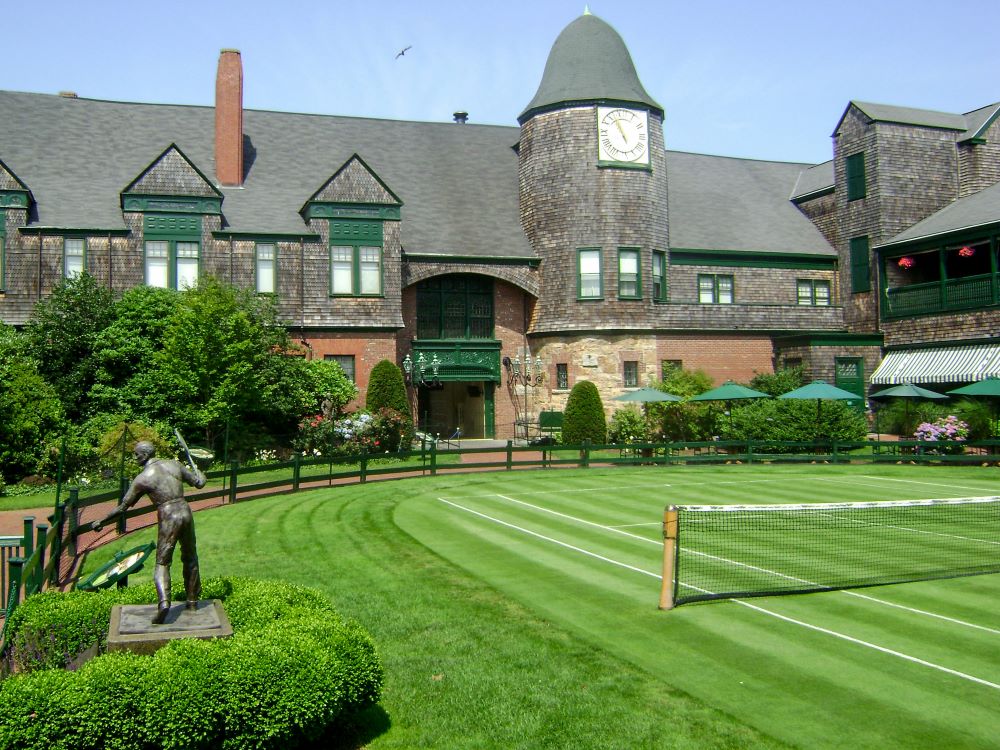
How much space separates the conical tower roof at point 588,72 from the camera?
40938 mm

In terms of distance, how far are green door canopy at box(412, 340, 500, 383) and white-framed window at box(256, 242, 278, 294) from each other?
21.7 feet

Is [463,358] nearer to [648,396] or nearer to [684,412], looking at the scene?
[648,396]

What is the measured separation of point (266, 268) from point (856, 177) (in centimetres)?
2785

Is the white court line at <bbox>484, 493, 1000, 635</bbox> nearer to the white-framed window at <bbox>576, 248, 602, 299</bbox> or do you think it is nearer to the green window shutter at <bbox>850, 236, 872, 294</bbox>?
the white-framed window at <bbox>576, 248, 602, 299</bbox>

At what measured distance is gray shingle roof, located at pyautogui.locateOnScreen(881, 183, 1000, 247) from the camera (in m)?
38.6

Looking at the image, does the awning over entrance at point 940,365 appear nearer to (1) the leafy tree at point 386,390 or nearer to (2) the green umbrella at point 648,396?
(2) the green umbrella at point 648,396

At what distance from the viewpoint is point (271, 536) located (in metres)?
18.6

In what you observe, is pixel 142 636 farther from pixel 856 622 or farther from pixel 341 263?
pixel 341 263

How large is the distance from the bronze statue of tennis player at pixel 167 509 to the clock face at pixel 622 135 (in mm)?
33995

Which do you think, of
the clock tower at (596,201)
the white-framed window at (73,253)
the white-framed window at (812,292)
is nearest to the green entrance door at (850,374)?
the white-framed window at (812,292)

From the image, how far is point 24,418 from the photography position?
26391 millimetres

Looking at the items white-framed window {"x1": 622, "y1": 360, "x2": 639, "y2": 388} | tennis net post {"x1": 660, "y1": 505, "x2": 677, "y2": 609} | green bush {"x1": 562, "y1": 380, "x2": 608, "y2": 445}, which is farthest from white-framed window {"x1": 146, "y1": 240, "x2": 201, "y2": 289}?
tennis net post {"x1": 660, "y1": 505, "x2": 677, "y2": 609}

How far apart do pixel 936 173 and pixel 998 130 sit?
3.59m

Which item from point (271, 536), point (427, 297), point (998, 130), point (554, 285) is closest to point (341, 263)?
point (427, 297)
